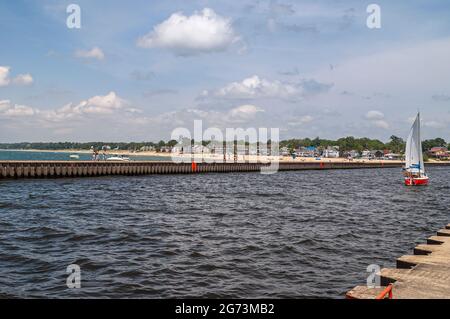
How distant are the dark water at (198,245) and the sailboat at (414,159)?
30056mm

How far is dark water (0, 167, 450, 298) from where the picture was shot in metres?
15.3

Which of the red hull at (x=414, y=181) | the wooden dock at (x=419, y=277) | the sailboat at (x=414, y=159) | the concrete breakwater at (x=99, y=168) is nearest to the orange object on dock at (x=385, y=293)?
the wooden dock at (x=419, y=277)

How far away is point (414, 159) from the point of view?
69.2m

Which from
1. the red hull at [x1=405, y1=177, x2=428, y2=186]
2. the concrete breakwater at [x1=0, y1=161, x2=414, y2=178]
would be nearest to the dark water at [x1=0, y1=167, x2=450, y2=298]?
the concrete breakwater at [x1=0, y1=161, x2=414, y2=178]

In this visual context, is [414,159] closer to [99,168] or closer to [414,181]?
[414,181]

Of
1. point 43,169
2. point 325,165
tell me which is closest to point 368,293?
point 43,169

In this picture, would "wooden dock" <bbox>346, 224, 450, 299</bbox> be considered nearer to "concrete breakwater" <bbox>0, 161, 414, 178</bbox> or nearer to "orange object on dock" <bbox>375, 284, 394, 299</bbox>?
"orange object on dock" <bbox>375, 284, 394, 299</bbox>

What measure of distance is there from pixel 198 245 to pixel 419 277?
1184 centimetres

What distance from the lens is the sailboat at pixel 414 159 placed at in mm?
67875

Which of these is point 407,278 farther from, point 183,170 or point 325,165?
point 325,165

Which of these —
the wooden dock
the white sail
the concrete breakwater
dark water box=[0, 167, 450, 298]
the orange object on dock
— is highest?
the white sail

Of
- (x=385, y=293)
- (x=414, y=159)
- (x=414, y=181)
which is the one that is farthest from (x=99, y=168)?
(x=385, y=293)
